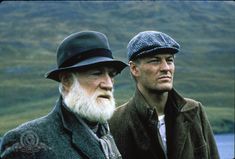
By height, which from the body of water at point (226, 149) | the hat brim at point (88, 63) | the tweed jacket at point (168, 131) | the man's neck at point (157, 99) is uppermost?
the hat brim at point (88, 63)

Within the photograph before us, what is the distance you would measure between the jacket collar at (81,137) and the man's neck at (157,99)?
1340 millimetres

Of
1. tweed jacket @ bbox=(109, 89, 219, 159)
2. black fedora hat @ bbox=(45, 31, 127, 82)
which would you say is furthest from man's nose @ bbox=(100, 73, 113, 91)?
tweed jacket @ bbox=(109, 89, 219, 159)

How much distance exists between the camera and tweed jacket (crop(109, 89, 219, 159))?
5052mm

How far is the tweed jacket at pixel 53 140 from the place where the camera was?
375 cm

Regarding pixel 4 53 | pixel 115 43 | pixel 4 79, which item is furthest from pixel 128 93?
pixel 115 43

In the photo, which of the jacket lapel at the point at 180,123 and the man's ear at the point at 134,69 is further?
the man's ear at the point at 134,69

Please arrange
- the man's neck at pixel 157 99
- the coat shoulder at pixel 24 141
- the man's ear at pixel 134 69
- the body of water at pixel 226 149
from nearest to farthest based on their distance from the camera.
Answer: the coat shoulder at pixel 24 141
the man's neck at pixel 157 99
the man's ear at pixel 134 69
the body of water at pixel 226 149

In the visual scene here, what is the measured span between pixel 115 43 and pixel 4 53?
43.8 meters

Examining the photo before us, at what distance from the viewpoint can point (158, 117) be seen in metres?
5.07

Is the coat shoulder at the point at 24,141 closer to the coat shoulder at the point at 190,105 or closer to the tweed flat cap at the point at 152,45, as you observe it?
the tweed flat cap at the point at 152,45

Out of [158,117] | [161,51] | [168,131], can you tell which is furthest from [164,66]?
[168,131]

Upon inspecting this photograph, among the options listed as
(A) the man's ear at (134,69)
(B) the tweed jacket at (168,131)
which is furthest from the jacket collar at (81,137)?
(A) the man's ear at (134,69)

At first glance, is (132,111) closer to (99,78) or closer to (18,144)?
(99,78)

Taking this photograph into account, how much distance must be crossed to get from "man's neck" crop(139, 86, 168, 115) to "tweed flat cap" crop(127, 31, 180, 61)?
0.36 m
